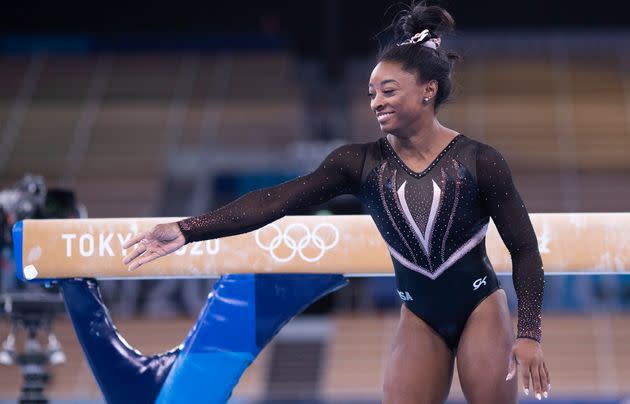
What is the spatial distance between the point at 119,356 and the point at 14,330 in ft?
2.72

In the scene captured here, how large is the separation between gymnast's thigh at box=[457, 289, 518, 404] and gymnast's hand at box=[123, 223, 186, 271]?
2.81 ft

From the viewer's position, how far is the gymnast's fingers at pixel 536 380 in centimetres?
222

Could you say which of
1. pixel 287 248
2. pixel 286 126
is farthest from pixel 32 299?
pixel 286 126

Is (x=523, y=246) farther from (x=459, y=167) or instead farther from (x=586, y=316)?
(x=586, y=316)

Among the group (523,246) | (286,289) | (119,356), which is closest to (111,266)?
(119,356)

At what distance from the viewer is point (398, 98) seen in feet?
8.10

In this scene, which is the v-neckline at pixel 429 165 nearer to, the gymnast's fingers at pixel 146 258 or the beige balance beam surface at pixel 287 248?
the beige balance beam surface at pixel 287 248

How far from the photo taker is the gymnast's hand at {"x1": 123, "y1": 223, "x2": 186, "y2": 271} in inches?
94.0

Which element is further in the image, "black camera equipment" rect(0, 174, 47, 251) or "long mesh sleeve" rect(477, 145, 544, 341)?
"black camera equipment" rect(0, 174, 47, 251)

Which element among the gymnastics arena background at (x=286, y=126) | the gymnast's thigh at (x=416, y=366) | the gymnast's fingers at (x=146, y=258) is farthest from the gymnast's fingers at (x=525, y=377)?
the gymnastics arena background at (x=286, y=126)

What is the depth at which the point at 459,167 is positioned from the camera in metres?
2.46

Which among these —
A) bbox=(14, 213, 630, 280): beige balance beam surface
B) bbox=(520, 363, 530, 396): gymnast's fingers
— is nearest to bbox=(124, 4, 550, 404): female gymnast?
bbox=(520, 363, 530, 396): gymnast's fingers

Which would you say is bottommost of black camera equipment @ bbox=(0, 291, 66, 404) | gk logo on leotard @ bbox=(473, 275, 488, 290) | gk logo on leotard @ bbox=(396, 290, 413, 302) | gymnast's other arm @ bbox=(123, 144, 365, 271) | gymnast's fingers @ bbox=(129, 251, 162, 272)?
black camera equipment @ bbox=(0, 291, 66, 404)

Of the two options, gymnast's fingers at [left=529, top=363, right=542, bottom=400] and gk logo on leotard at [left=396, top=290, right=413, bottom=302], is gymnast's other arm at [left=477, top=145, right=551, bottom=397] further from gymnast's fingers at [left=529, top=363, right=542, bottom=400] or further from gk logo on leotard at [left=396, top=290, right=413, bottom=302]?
gk logo on leotard at [left=396, top=290, right=413, bottom=302]
